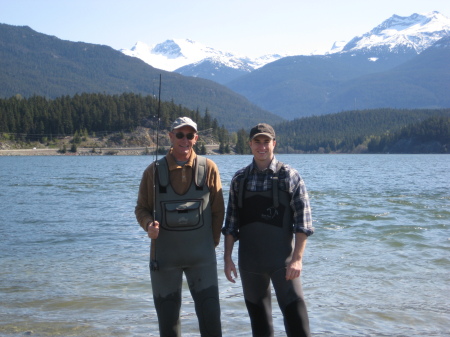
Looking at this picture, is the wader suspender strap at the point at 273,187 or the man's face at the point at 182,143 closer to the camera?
the wader suspender strap at the point at 273,187

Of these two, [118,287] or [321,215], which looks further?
[321,215]

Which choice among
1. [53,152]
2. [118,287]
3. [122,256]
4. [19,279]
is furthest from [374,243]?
[53,152]

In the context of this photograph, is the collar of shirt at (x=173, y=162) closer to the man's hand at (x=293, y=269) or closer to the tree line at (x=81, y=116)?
the man's hand at (x=293, y=269)

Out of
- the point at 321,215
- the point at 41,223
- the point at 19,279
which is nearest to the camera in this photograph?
the point at 19,279

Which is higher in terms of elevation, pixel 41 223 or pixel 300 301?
pixel 300 301

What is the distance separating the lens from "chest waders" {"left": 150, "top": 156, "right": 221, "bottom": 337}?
5719mm

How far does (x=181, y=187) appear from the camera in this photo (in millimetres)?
5742

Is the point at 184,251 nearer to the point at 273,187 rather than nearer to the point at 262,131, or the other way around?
the point at 273,187

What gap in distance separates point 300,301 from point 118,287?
208 inches

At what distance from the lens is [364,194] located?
32562mm

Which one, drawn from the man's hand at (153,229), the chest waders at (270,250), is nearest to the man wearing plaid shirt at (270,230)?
the chest waders at (270,250)

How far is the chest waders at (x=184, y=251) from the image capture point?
5.72m

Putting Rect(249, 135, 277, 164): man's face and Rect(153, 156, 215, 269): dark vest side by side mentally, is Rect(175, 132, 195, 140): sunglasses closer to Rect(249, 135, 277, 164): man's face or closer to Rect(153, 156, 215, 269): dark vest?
Rect(153, 156, 215, 269): dark vest

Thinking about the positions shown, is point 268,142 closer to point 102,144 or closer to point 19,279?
point 19,279
